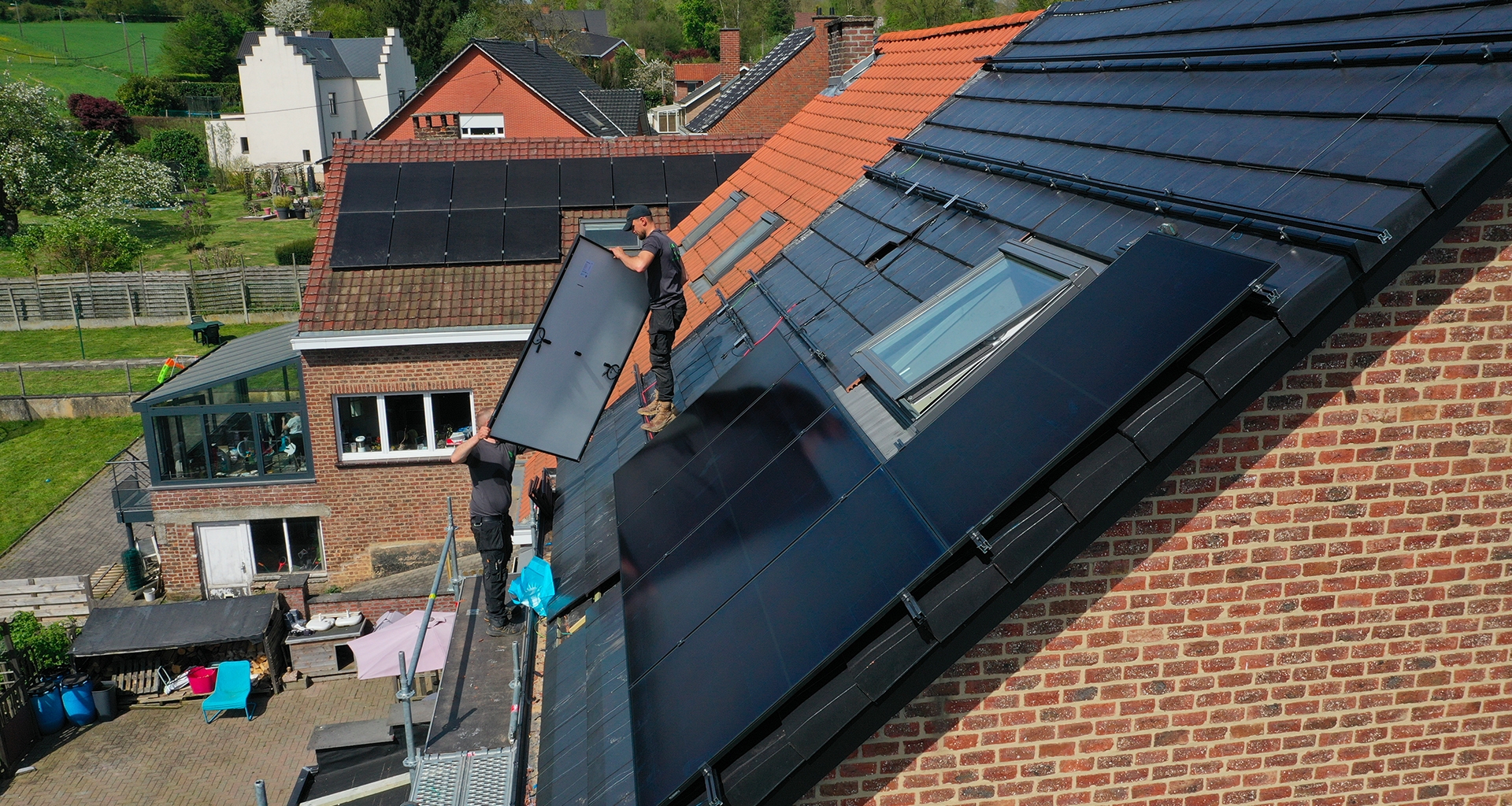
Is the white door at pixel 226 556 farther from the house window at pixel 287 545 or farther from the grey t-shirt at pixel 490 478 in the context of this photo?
the grey t-shirt at pixel 490 478

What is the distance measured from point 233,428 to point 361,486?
2857 millimetres

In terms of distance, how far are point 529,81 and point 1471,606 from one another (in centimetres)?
3905

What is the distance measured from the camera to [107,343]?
37.2m

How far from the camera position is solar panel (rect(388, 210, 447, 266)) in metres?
21.1

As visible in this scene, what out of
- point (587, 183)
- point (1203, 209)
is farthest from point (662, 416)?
point (587, 183)

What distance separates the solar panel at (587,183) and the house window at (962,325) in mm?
17864

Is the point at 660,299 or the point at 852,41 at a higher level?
the point at 852,41

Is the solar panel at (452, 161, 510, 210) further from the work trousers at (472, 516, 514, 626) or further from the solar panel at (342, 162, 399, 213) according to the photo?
the work trousers at (472, 516, 514, 626)

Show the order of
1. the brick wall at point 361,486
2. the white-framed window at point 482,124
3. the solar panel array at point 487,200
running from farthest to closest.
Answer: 1. the white-framed window at point 482,124
2. the solar panel array at point 487,200
3. the brick wall at point 361,486

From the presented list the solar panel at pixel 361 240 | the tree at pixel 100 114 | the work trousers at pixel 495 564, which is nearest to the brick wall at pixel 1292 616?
the work trousers at pixel 495 564

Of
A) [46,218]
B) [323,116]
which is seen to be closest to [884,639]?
[46,218]

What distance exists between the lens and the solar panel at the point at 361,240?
21.0 m

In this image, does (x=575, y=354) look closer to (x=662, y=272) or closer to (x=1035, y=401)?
(x=662, y=272)

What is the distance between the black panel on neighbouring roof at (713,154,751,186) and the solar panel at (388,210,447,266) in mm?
6134
